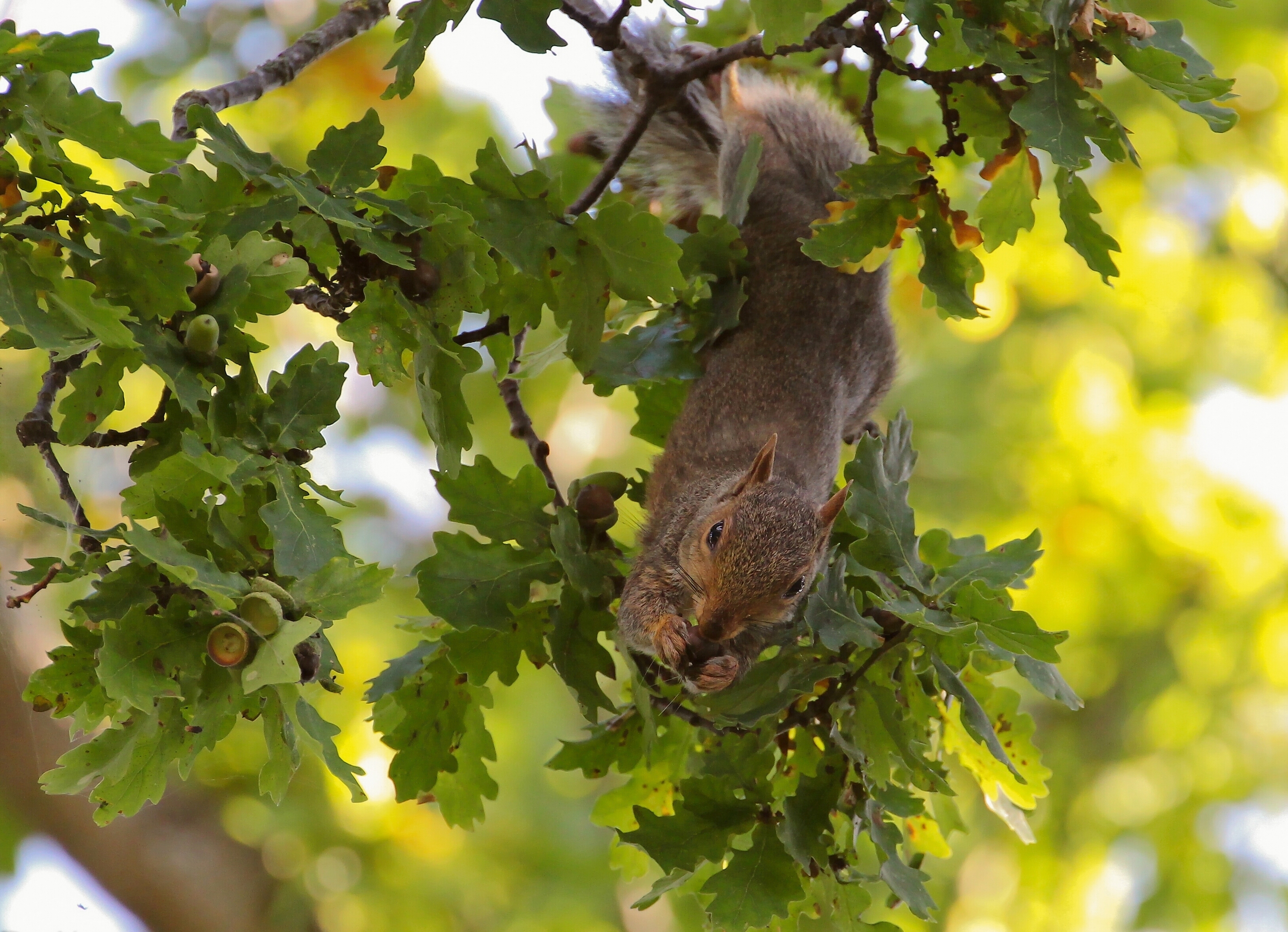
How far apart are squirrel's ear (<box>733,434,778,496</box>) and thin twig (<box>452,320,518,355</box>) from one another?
653mm

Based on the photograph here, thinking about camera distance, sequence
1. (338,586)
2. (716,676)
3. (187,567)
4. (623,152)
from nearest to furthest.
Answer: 1. (187,567)
2. (338,586)
3. (716,676)
4. (623,152)

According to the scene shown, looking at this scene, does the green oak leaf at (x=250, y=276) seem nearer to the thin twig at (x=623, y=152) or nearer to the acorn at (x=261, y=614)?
the acorn at (x=261, y=614)

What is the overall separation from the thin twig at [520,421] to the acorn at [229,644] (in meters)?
0.81

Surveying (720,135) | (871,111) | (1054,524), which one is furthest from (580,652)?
(1054,524)

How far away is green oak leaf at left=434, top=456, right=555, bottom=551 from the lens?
71.3 inches

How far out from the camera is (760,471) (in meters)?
2.41

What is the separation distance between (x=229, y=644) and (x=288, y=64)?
1097 millimetres

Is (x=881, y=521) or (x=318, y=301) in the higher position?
(x=318, y=301)

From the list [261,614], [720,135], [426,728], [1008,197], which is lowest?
[426,728]

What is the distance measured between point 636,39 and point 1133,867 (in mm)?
4761

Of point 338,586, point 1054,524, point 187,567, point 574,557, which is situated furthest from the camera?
point 1054,524

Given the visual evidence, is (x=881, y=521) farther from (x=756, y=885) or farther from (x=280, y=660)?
(x=280, y=660)

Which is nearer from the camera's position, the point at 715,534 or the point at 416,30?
the point at 416,30

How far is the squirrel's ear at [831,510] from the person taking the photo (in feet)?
7.45
